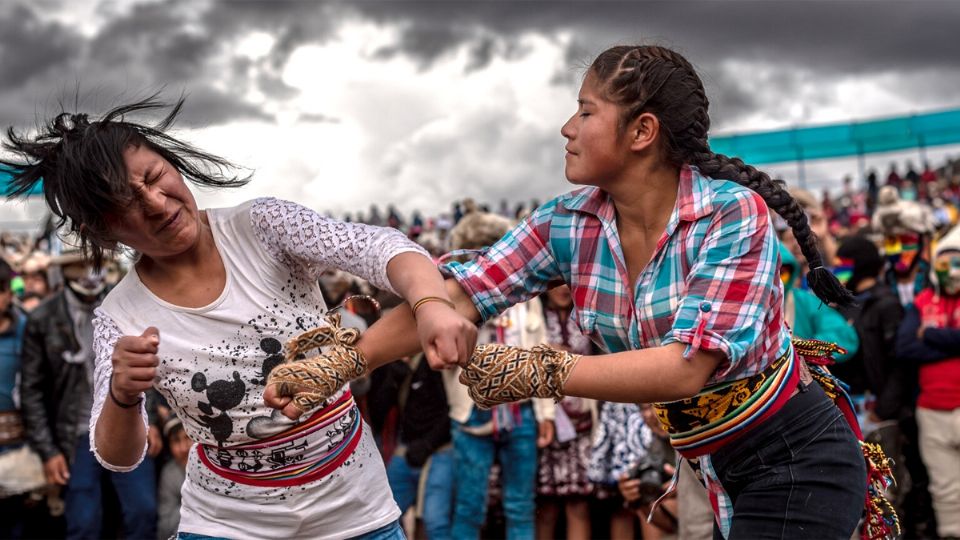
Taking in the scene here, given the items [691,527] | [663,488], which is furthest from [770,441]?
[663,488]

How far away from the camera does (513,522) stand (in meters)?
6.11

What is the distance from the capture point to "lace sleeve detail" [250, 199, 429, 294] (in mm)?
2480

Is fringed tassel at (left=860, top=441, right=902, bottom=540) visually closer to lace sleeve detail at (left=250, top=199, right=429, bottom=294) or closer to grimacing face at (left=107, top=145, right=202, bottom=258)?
lace sleeve detail at (left=250, top=199, right=429, bottom=294)

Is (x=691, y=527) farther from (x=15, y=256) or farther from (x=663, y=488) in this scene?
(x=15, y=256)

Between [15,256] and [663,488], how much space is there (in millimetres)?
8897

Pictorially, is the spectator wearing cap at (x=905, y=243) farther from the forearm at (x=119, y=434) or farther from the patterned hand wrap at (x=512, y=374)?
the forearm at (x=119, y=434)

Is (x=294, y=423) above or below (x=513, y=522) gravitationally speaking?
above

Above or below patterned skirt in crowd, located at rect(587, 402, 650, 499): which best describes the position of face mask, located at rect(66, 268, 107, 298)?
above

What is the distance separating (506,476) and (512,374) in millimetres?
4001

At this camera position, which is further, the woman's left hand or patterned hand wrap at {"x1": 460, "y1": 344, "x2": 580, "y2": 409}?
patterned hand wrap at {"x1": 460, "y1": 344, "x2": 580, "y2": 409}

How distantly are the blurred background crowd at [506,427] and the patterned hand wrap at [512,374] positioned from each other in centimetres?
364

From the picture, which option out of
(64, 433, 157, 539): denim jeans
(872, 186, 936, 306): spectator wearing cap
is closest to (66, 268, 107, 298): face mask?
(64, 433, 157, 539): denim jeans

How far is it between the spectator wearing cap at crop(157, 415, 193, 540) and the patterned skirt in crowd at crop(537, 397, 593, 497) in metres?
2.40

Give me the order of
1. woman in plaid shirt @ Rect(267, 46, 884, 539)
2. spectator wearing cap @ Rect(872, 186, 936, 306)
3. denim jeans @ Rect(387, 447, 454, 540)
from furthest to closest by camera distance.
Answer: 1. spectator wearing cap @ Rect(872, 186, 936, 306)
2. denim jeans @ Rect(387, 447, 454, 540)
3. woman in plaid shirt @ Rect(267, 46, 884, 539)
